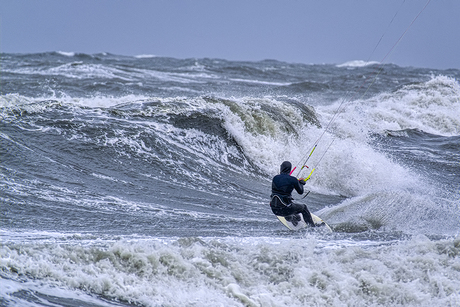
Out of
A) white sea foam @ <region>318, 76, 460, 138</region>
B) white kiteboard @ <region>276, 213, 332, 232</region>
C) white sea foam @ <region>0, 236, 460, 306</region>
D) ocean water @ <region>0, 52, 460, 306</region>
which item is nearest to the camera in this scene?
white sea foam @ <region>0, 236, 460, 306</region>

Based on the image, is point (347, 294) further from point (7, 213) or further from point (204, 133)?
point (204, 133)

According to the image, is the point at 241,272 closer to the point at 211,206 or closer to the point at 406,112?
the point at 211,206

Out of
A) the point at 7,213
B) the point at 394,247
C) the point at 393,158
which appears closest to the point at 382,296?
the point at 394,247

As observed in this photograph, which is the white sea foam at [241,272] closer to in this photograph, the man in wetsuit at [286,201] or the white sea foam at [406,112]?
the man in wetsuit at [286,201]

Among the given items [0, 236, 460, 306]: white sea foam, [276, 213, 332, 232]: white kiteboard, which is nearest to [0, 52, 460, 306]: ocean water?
[0, 236, 460, 306]: white sea foam

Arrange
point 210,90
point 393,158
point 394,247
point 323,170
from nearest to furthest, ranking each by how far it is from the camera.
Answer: point 394,247, point 323,170, point 393,158, point 210,90

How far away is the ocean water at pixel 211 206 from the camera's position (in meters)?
5.08

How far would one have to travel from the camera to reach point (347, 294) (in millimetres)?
5172

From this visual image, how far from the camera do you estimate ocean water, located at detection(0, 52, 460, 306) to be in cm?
508

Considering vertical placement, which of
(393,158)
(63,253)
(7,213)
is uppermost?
(393,158)

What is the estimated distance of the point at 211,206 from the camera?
918 centimetres

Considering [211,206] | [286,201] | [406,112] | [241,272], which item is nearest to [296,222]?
[286,201]

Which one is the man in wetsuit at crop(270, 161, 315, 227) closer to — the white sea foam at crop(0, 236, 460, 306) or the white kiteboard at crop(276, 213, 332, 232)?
the white kiteboard at crop(276, 213, 332, 232)

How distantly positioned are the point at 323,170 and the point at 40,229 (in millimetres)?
8219
